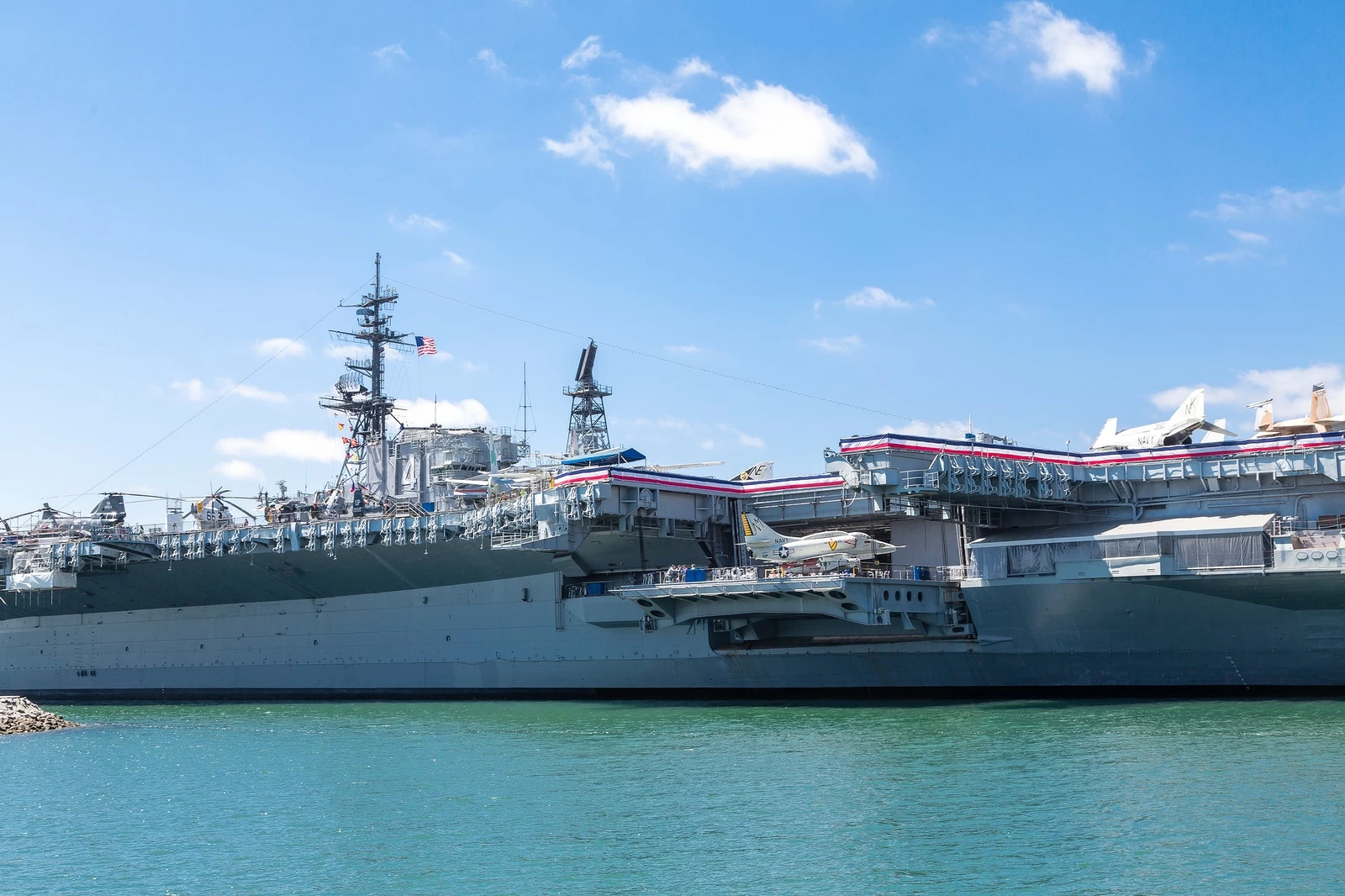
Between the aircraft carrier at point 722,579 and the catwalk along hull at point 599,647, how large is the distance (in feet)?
0.22

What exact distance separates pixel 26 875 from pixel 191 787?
6.15 metres

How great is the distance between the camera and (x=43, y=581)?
41.2 metres

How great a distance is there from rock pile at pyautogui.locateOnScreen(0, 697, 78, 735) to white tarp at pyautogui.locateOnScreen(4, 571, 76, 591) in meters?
6.81

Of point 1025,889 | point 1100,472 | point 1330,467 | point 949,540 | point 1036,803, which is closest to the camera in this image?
point 1025,889

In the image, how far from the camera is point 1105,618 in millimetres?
28031

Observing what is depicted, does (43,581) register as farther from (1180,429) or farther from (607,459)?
(1180,429)

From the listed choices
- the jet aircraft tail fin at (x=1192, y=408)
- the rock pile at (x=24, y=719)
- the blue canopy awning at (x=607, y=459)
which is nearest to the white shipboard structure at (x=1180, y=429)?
Answer: the jet aircraft tail fin at (x=1192, y=408)

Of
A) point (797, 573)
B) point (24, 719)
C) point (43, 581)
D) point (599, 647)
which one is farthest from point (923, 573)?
point (43, 581)

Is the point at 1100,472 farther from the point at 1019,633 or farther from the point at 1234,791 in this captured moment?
the point at 1234,791

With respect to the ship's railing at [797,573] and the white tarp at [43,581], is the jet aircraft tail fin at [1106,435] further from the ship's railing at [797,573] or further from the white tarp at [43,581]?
the white tarp at [43,581]

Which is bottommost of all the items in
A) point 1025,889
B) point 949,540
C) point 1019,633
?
point 1025,889

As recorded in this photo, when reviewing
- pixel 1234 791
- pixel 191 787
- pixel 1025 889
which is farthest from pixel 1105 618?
pixel 191 787

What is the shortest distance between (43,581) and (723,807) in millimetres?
31600

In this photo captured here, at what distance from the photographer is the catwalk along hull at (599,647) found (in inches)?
1063
